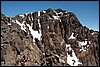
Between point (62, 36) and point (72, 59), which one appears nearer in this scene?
point (72, 59)

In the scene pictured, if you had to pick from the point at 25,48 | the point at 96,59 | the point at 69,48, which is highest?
the point at 25,48

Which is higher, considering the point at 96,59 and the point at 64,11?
the point at 64,11

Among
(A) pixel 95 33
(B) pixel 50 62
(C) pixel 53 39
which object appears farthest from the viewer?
(A) pixel 95 33

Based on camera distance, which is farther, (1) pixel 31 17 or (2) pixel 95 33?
(2) pixel 95 33

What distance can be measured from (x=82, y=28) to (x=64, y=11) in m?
17.6

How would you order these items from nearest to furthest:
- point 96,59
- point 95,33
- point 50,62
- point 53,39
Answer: point 50,62 < point 53,39 < point 96,59 < point 95,33

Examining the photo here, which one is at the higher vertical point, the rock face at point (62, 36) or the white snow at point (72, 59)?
the rock face at point (62, 36)

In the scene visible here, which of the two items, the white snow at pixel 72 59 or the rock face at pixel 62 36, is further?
the white snow at pixel 72 59

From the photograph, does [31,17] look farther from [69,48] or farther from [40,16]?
[69,48]

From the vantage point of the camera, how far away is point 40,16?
123 m

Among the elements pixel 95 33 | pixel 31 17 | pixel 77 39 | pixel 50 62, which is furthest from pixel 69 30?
pixel 50 62

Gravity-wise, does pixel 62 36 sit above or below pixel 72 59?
above

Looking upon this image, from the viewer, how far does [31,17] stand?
393 ft

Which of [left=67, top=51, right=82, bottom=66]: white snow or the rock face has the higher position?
the rock face
